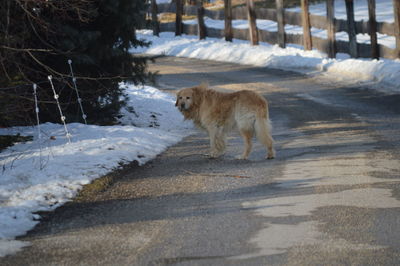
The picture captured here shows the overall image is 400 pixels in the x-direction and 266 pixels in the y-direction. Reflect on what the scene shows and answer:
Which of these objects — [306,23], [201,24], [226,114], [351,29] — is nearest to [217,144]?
[226,114]

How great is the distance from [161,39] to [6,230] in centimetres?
3682

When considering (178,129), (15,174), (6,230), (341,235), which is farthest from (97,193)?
(178,129)

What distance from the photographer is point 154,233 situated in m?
7.38

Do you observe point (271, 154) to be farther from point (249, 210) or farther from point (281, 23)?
point (281, 23)

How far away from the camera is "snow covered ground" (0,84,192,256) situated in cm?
837

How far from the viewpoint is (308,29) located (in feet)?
99.1

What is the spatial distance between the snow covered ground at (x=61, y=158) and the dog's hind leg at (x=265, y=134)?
1.90 m

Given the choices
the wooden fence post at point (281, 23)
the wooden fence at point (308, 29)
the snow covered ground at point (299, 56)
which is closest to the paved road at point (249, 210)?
the wooden fence at point (308, 29)

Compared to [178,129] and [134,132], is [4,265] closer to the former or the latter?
[134,132]

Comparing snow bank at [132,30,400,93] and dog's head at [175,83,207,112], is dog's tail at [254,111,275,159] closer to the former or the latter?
dog's head at [175,83,207,112]

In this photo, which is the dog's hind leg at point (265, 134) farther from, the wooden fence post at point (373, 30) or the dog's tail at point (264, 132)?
the wooden fence post at point (373, 30)

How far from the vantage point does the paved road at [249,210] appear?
21.7 ft

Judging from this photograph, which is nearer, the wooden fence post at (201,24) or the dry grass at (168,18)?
the wooden fence post at (201,24)

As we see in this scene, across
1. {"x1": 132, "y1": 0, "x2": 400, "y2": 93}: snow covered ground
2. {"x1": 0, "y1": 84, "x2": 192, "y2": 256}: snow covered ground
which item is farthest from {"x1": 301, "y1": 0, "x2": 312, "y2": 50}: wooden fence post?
{"x1": 0, "y1": 84, "x2": 192, "y2": 256}: snow covered ground
